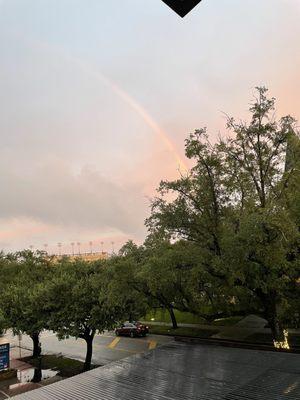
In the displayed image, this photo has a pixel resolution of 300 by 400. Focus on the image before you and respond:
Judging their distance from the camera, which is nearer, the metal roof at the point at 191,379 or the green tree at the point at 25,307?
the metal roof at the point at 191,379

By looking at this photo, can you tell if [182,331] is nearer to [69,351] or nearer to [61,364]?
[69,351]

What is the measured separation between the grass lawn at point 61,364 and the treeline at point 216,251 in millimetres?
2094

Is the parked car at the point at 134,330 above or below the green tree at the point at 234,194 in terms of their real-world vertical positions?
below

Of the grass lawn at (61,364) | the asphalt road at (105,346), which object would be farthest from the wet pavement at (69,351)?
the grass lawn at (61,364)

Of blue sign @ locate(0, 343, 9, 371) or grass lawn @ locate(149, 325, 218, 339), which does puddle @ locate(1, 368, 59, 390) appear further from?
grass lawn @ locate(149, 325, 218, 339)

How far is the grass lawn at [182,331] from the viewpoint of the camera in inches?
1426

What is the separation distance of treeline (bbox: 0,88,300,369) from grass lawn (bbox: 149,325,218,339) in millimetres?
11253

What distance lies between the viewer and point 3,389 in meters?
25.3

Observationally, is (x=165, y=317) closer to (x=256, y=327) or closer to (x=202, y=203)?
(x=256, y=327)

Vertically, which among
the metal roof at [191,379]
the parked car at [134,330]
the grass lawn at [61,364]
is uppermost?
the parked car at [134,330]

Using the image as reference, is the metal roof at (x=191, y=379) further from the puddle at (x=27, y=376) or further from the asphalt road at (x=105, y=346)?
the asphalt road at (x=105, y=346)

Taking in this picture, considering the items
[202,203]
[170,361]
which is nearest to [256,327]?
[202,203]

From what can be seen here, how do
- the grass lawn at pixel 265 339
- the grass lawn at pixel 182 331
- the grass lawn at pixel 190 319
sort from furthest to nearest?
the grass lawn at pixel 190 319 < the grass lawn at pixel 182 331 < the grass lawn at pixel 265 339

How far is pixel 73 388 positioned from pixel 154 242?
32.6 ft
